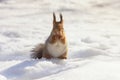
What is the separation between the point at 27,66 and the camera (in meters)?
4.30

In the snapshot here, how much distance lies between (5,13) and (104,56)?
146 inches

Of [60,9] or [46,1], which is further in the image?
[46,1]

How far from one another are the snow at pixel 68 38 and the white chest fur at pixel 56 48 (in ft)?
0.29

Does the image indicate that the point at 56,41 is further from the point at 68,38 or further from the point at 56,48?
the point at 68,38

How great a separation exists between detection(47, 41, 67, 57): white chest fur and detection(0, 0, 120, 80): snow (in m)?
0.09

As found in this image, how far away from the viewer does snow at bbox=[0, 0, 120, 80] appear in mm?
4000

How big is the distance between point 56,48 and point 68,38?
6.28 feet

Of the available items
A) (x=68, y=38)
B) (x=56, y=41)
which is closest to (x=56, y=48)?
(x=56, y=41)

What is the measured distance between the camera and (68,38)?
20.7 feet

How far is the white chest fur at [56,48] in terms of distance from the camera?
14.4 ft

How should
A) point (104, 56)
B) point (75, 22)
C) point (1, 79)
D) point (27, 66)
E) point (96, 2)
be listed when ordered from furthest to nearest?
point (96, 2) → point (75, 22) → point (104, 56) → point (27, 66) → point (1, 79)

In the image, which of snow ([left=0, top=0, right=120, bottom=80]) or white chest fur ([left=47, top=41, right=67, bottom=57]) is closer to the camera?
snow ([left=0, top=0, right=120, bottom=80])

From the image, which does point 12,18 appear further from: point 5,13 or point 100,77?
point 100,77

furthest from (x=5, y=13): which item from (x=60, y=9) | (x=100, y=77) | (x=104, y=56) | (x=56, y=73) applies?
(x=100, y=77)
